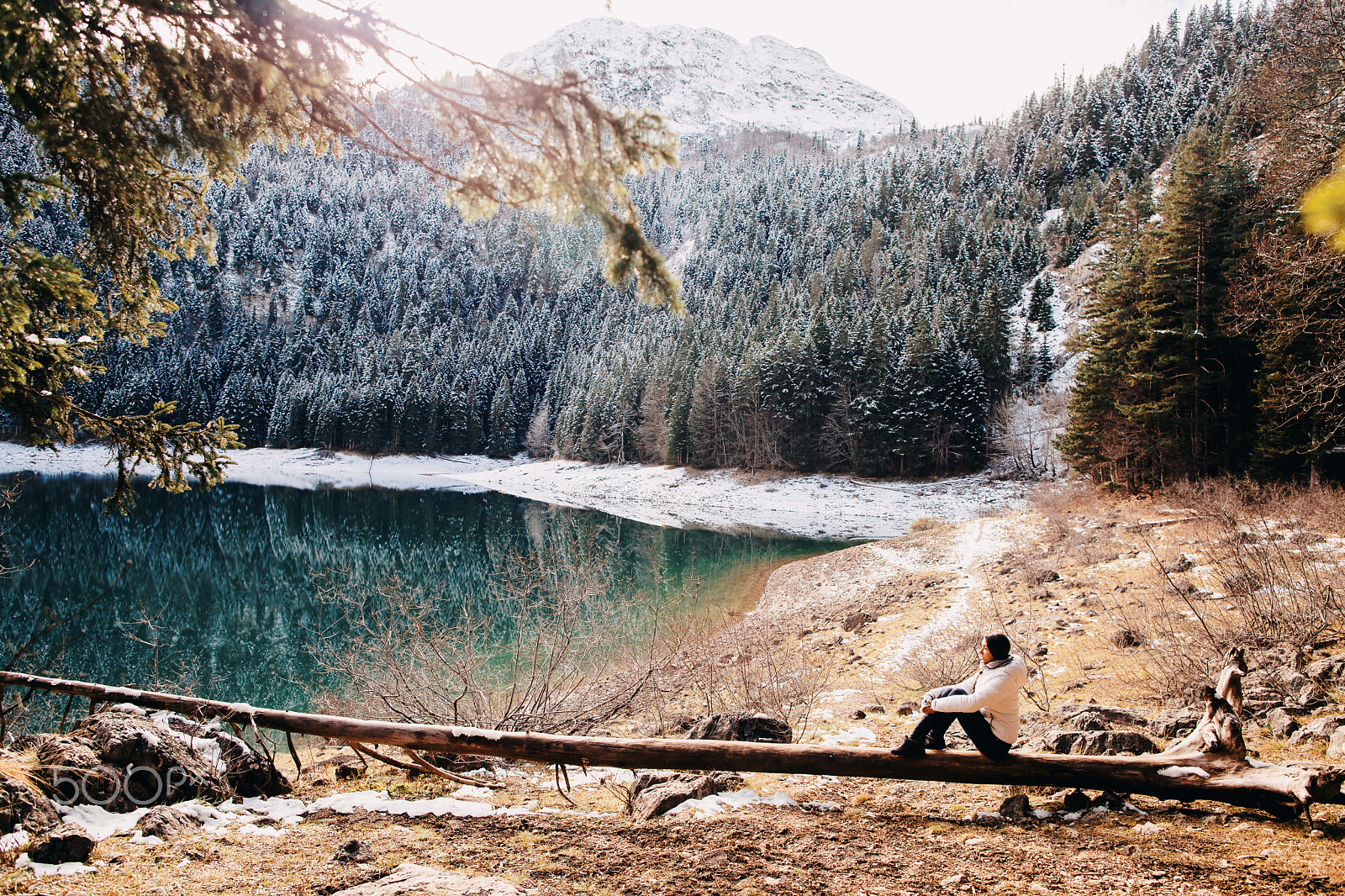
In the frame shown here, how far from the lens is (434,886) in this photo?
10.9 feet

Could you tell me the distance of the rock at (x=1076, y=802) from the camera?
4.52 meters

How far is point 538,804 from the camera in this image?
5.49 m

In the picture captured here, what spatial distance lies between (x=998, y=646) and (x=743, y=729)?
2879 mm

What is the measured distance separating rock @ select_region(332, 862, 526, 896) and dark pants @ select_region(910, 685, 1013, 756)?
316 cm

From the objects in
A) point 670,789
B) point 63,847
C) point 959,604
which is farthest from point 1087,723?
point 959,604

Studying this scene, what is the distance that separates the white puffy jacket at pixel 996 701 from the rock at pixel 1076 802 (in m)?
0.55

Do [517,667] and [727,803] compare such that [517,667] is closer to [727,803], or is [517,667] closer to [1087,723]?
[727,803]

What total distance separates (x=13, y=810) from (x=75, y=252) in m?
3.96

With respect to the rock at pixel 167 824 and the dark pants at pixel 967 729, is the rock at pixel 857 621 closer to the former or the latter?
the dark pants at pixel 967 729

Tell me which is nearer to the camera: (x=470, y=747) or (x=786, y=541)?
(x=470, y=747)

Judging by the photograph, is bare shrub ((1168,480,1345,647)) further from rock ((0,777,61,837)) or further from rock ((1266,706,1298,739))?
rock ((0,777,61,837))

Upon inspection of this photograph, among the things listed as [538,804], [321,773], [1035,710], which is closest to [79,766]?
[321,773]

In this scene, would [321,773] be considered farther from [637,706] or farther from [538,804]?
[637,706]

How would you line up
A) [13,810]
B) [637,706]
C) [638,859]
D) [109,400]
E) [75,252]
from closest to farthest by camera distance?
1. [13,810]
2. [638,859]
3. [75,252]
4. [637,706]
5. [109,400]
